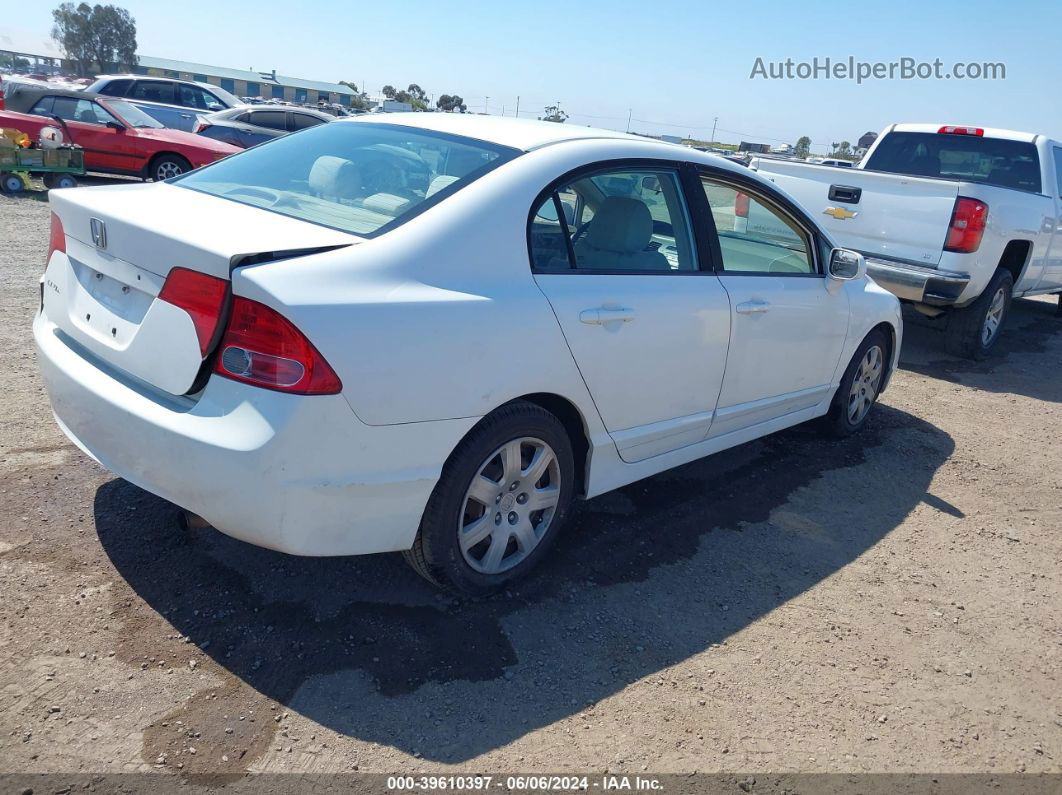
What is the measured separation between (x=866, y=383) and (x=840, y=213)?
9.08ft

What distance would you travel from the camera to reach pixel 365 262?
270cm

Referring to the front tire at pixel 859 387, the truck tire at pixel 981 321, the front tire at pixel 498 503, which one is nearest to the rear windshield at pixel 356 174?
the front tire at pixel 498 503

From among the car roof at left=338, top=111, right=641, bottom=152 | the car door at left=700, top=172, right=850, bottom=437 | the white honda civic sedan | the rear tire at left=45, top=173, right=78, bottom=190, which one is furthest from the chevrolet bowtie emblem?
the rear tire at left=45, top=173, right=78, bottom=190

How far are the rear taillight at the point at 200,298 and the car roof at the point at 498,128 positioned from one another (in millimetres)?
1333

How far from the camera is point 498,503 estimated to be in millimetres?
3164

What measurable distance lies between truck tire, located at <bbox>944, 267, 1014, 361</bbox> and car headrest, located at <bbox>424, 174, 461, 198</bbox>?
6262 mm

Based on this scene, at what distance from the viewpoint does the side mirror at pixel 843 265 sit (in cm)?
461

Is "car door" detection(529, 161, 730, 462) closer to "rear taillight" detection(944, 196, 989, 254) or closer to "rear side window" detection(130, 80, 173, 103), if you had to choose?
"rear taillight" detection(944, 196, 989, 254)

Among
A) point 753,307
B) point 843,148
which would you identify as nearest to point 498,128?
point 753,307

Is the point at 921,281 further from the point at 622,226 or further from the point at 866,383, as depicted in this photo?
the point at 622,226

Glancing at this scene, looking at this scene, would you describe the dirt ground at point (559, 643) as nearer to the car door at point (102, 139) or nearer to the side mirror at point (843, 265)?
the side mirror at point (843, 265)

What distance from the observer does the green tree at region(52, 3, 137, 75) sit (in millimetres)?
96188

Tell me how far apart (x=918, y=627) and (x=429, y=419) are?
7.26 ft

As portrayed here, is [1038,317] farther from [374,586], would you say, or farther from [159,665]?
[159,665]
